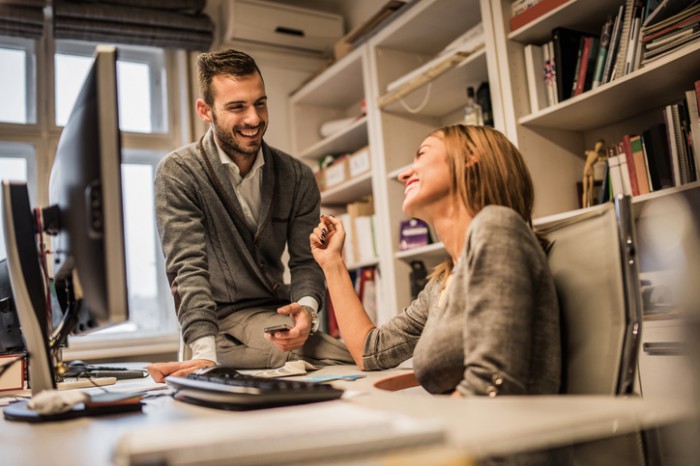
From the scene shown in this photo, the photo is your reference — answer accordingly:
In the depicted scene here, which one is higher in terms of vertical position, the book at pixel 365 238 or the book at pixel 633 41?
the book at pixel 633 41

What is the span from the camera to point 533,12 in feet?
7.57

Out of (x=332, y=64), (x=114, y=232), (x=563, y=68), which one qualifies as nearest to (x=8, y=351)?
(x=114, y=232)

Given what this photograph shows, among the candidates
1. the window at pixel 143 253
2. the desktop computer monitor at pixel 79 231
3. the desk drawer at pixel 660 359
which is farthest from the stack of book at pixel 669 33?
the window at pixel 143 253

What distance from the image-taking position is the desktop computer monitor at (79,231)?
0.81 meters

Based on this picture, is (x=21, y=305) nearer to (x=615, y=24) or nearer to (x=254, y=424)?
(x=254, y=424)

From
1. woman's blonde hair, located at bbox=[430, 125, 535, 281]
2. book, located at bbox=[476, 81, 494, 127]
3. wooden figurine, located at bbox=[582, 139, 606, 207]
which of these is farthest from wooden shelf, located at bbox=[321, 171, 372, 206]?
woman's blonde hair, located at bbox=[430, 125, 535, 281]

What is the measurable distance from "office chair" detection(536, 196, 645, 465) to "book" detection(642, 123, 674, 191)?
3.91ft

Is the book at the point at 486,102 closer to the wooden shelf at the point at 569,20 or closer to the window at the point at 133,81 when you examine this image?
the wooden shelf at the point at 569,20

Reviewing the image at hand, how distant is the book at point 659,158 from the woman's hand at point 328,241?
109 cm

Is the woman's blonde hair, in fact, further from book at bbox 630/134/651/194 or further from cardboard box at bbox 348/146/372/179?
cardboard box at bbox 348/146/372/179

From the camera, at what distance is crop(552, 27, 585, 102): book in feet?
7.46

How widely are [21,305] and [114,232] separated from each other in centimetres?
24

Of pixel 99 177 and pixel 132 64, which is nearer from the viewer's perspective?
pixel 99 177

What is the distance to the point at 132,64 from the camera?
3.87 m
